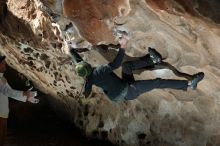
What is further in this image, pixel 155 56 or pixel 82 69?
pixel 155 56

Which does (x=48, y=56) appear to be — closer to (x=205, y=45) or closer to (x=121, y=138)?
(x=121, y=138)

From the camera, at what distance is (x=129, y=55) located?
15.6 ft

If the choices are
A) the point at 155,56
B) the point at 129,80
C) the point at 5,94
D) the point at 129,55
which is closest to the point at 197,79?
the point at 155,56

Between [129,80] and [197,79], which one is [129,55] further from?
[197,79]

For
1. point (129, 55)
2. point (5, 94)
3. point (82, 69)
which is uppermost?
point (82, 69)

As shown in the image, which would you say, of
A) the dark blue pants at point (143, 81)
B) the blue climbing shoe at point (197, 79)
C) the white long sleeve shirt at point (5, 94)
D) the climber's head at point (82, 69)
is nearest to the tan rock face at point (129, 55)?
the blue climbing shoe at point (197, 79)

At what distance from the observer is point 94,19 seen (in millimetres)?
4297

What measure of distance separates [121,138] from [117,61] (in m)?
2.62

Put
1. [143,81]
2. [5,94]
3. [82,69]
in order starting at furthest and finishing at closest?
[5,94] < [143,81] < [82,69]

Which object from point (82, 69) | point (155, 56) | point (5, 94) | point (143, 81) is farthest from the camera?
point (5, 94)

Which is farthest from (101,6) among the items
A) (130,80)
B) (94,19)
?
(130,80)

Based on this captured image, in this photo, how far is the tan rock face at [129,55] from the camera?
3.89 meters

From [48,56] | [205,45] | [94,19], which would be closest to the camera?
[205,45]

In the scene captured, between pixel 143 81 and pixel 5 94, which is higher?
pixel 143 81
